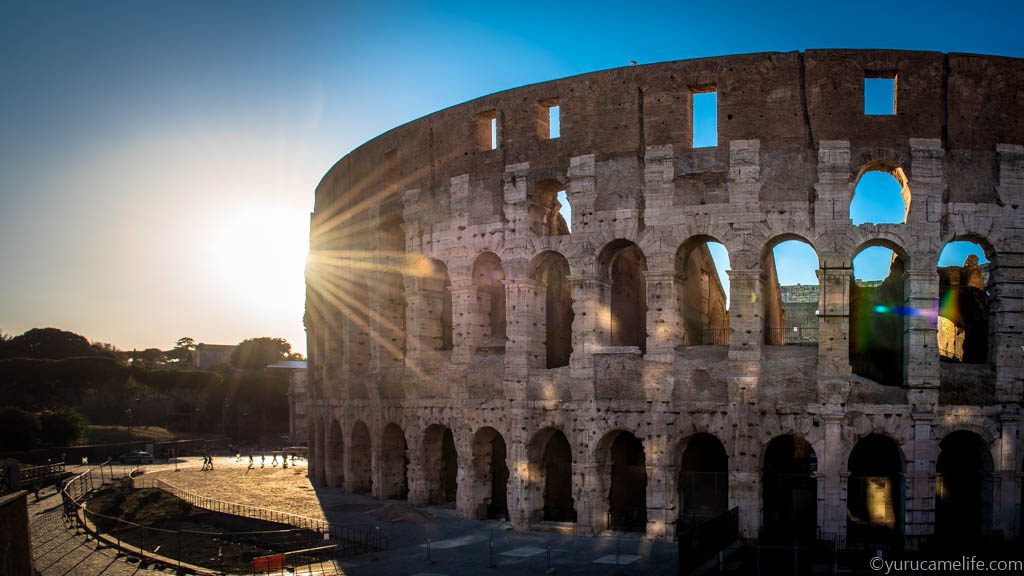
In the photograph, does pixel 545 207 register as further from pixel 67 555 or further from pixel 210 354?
pixel 210 354

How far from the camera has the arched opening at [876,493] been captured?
57.2ft

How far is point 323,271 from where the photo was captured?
28.8 m

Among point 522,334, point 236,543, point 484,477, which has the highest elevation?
point 522,334

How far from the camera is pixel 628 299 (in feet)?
73.5

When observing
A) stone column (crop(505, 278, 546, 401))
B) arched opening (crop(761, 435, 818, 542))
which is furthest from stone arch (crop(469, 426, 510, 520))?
arched opening (crop(761, 435, 818, 542))

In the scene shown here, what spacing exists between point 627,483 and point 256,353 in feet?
196

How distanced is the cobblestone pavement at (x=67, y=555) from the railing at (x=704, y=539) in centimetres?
979

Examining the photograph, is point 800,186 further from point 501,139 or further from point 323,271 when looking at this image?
point 323,271

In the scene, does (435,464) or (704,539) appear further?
(435,464)

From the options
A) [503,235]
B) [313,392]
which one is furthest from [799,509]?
[313,392]

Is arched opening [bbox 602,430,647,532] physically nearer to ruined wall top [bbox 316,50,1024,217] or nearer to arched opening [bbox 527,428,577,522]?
arched opening [bbox 527,428,577,522]

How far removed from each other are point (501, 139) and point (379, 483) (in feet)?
35.0

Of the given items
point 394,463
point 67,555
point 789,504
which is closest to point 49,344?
point 394,463

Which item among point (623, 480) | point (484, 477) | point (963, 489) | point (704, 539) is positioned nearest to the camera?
point (704, 539)
